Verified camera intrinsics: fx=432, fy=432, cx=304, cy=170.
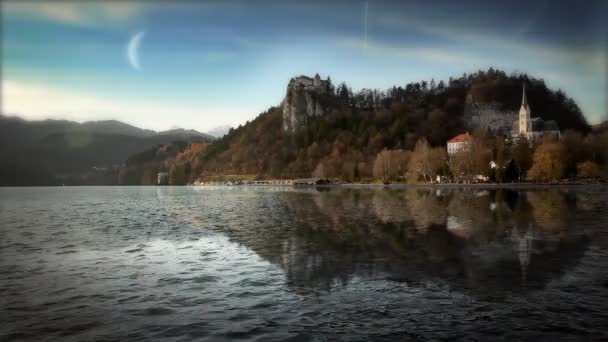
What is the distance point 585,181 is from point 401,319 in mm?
136748

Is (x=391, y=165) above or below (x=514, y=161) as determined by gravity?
above

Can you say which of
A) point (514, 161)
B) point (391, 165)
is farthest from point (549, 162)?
point (391, 165)

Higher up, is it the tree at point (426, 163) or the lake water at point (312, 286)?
the tree at point (426, 163)

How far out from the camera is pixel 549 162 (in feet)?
399

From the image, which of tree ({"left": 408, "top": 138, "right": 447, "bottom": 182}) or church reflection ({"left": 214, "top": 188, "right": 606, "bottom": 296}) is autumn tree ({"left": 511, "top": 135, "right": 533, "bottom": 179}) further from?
church reflection ({"left": 214, "top": 188, "right": 606, "bottom": 296})

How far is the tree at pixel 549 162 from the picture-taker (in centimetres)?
12206

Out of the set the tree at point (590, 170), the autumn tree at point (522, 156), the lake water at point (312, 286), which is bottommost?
the lake water at point (312, 286)

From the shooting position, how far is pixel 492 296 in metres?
13.8

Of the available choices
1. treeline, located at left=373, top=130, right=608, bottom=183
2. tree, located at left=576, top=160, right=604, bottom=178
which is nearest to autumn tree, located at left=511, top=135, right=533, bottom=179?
treeline, located at left=373, top=130, right=608, bottom=183

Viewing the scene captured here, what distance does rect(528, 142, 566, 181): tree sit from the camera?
12206 cm

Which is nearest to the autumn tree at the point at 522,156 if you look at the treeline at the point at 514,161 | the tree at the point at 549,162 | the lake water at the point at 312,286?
the treeline at the point at 514,161

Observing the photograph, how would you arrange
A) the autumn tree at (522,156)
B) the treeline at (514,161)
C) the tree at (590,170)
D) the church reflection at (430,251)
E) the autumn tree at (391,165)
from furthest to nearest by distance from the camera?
the autumn tree at (391,165)
the autumn tree at (522,156)
the treeline at (514,161)
the tree at (590,170)
the church reflection at (430,251)

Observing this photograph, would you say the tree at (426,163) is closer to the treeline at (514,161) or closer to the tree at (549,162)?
the treeline at (514,161)

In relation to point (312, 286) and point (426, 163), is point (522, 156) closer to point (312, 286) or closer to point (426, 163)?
point (426, 163)
